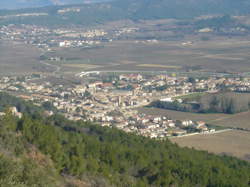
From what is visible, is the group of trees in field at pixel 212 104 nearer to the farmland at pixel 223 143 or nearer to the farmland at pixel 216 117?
the farmland at pixel 216 117

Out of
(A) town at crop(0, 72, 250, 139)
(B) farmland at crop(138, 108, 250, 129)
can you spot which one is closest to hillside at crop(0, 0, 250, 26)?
(A) town at crop(0, 72, 250, 139)

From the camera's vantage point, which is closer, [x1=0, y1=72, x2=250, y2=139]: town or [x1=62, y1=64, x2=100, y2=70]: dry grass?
[x1=0, y1=72, x2=250, y2=139]: town

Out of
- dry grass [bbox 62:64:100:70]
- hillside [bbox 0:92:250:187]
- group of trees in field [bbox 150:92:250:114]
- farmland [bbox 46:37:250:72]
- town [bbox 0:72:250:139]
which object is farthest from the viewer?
dry grass [bbox 62:64:100:70]

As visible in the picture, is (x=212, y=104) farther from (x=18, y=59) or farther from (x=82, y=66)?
(x=18, y=59)

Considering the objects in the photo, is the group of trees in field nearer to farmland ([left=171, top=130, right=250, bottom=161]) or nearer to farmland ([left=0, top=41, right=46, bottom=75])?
farmland ([left=171, top=130, right=250, bottom=161])

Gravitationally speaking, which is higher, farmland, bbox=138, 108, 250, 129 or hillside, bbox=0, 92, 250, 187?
hillside, bbox=0, 92, 250, 187

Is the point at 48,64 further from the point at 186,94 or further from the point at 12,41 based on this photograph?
the point at 12,41
